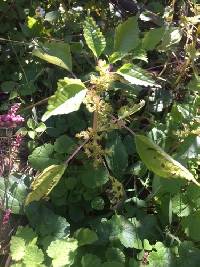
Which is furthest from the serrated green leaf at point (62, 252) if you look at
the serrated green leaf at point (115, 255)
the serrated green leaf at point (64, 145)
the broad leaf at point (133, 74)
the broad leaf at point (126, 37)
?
the broad leaf at point (126, 37)

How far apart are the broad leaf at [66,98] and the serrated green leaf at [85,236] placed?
1.46 feet

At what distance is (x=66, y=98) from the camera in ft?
4.52

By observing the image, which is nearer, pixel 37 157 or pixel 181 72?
pixel 37 157

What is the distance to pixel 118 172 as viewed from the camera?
1.77 metres

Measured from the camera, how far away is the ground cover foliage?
4.89ft

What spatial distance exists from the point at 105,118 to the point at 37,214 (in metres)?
0.41

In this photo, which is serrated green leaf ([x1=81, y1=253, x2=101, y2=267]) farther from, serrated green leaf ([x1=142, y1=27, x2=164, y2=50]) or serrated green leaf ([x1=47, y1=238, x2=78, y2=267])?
serrated green leaf ([x1=142, y1=27, x2=164, y2=50])

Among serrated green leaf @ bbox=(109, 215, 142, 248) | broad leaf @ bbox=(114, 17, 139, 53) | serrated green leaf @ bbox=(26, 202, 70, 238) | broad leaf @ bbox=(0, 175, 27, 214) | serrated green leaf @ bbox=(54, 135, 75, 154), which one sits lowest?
serrated green leaf @ bbox=(109, 215, 142, 248)

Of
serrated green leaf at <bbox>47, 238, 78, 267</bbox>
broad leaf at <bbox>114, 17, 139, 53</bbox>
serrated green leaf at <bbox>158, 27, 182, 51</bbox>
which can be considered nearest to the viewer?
serrated green leaf at <bbox>47, 238, 78, 267</bbox>

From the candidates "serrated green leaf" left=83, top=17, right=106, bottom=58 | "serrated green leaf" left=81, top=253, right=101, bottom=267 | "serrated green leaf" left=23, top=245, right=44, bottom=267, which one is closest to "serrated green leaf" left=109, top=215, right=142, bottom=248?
"serrated green leaf" left=81, top=253, right=101, bottom=267

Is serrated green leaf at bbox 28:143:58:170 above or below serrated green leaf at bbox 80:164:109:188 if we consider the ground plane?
above

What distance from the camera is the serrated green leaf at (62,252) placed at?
1437 mm

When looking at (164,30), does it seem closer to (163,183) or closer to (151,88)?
(151,88)

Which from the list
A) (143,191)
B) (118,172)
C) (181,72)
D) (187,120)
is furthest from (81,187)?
(181,72)
